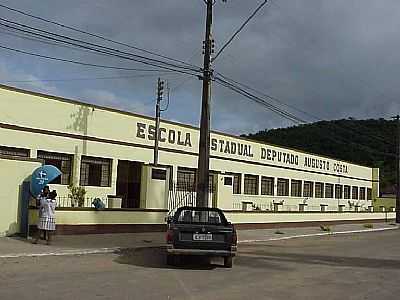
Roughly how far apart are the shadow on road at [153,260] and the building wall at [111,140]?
6553 millimetres

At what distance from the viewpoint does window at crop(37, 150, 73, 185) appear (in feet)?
91.0

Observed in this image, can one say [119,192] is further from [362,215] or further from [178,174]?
[362,215]

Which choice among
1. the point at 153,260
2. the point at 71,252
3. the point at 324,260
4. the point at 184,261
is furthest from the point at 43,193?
the point at 324,260

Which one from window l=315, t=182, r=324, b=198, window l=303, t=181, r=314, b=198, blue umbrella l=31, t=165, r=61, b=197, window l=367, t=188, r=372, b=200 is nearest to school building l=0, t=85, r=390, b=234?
blue umbrella l=31, t=165, r=61, b=197

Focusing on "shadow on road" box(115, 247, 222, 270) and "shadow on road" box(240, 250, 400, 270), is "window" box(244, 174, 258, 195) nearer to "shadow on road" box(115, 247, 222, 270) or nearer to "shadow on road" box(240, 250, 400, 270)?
"shadow on road" box(240, 250, 400, 270)

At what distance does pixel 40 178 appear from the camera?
19.7 meters

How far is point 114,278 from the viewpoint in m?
12.6

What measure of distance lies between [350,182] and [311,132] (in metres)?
6.73

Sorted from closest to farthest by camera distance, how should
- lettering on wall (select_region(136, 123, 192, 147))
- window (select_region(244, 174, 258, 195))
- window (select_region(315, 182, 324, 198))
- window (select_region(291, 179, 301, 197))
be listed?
lettering on wall (select_region(136, 123, 192, 147)), window (select_region(244, 174, 258, 195)), window (select_region(291, 179, 301, 197)), window (select_region(315, 182, 324, 198))

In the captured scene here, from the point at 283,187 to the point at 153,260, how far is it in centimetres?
3185

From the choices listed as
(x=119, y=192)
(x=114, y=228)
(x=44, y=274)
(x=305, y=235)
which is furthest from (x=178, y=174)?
(x=44, y=274)

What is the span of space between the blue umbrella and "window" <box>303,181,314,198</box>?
3335 centimetres

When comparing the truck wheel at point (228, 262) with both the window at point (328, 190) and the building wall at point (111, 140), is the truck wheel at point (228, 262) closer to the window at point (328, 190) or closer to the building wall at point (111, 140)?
the building wall at point (111, 140)

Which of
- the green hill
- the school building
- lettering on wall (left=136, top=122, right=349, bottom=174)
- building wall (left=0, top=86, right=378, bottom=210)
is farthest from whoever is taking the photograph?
the green hill
